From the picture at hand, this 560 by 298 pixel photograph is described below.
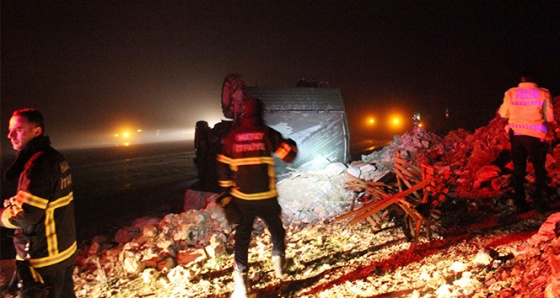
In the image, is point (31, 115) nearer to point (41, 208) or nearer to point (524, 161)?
point (41, 208)

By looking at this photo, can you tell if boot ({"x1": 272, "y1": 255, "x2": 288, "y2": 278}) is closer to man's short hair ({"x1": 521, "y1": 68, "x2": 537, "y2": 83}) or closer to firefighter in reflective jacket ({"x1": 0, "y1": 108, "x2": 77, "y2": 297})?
firefighter in reflective jacket ({"x1": 0, "y1": 108, "x2": 77, "y2": 297})

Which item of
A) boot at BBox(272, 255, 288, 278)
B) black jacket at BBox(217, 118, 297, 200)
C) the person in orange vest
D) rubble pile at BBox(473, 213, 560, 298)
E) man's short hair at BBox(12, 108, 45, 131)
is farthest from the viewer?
the person in orange vest

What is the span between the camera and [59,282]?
2.26m

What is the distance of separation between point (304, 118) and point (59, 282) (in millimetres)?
6691

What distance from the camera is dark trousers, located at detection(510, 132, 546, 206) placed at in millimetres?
4160

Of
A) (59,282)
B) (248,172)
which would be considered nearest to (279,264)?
(248,172)

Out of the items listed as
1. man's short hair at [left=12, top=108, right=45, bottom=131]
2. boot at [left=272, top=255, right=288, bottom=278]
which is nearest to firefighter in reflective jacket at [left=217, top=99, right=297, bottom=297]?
boot at [left=272, top=255, right=288, bottom=278]

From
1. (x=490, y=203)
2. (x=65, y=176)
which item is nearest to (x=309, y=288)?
(x=65, y=176)

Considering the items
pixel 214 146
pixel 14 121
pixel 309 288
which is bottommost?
pixel 309 288

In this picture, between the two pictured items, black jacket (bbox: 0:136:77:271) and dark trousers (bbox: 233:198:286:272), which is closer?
black jacket (bbox: 0:136:77:271)

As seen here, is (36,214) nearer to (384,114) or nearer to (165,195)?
(165,195)

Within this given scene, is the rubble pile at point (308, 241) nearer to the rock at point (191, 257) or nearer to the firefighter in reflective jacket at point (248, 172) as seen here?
the rock at point (191, 257)

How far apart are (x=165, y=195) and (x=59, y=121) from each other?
49.8 m

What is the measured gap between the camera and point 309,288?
10.2ft
